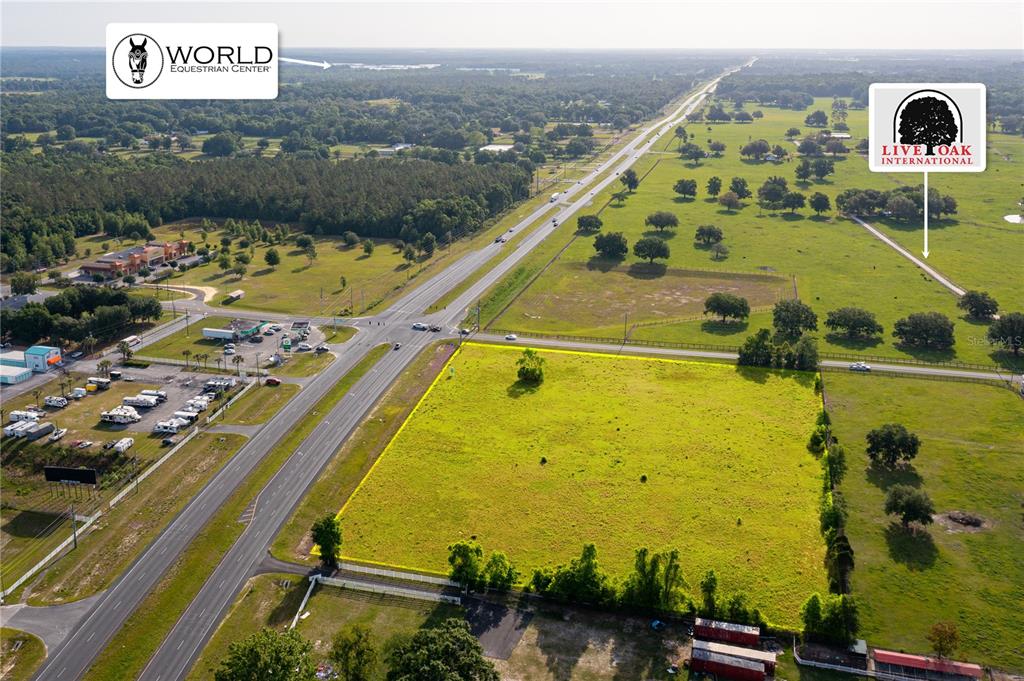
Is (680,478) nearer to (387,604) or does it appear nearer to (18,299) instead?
(387,604)

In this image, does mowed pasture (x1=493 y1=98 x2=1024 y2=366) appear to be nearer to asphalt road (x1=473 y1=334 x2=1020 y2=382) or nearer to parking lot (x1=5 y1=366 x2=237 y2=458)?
asphalt road (x1=473 y1=334 x2=1020 y2=382)

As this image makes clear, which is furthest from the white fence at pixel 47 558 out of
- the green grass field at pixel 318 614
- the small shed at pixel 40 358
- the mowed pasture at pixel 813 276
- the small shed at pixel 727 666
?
the mowed pasture at pixel 813 276

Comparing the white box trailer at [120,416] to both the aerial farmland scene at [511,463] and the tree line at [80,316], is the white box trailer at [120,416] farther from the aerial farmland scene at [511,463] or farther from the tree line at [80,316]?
the tree line at [80,316]

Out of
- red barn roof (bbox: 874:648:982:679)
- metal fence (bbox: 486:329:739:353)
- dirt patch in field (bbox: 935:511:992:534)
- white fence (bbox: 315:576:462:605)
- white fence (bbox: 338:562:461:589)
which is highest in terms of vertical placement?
metal fence (bbox: 486:329:739:353)

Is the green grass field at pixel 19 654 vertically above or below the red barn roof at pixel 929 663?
below

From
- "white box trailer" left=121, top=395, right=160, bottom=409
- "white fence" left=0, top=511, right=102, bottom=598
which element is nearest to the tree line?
"white box trailer" left=121, top=395, right=160, bottom=409
